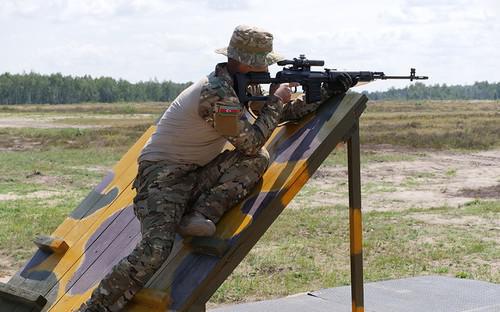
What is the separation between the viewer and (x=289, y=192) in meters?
4.39

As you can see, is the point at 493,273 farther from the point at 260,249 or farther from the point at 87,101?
the point at 87,101

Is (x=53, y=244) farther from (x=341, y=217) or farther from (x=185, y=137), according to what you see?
(x=341, y=217)

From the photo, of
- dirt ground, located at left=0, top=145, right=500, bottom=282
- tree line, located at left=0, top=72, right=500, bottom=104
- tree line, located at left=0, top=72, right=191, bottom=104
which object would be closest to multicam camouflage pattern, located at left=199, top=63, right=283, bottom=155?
dirt ground, located at left=0, top=145, right=500, bottom=282

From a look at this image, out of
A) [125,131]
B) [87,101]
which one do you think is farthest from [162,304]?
[87,101]

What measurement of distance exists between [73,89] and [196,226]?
119877mm

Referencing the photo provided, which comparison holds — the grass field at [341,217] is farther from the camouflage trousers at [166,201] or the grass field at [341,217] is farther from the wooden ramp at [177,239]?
the camouflage trousers at [166,201]

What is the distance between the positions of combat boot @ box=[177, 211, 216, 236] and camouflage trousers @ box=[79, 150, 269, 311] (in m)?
0.04

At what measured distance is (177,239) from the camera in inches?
179

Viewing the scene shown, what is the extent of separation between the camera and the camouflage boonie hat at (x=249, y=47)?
14.1ft

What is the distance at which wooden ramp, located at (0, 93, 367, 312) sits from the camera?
13.7 feet

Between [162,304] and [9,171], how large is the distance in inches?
634

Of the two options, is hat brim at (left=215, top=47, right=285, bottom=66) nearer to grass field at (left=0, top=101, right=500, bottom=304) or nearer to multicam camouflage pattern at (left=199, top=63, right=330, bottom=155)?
multicam camouflage pattern at (left=199, top=63, right=330, bottom=155)

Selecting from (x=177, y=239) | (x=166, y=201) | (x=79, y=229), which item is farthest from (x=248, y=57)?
(x=79, y=229)

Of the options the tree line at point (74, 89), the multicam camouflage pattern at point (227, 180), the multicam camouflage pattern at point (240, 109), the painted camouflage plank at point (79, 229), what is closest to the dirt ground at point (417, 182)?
the painted camouflage plank at point (79, 229)
